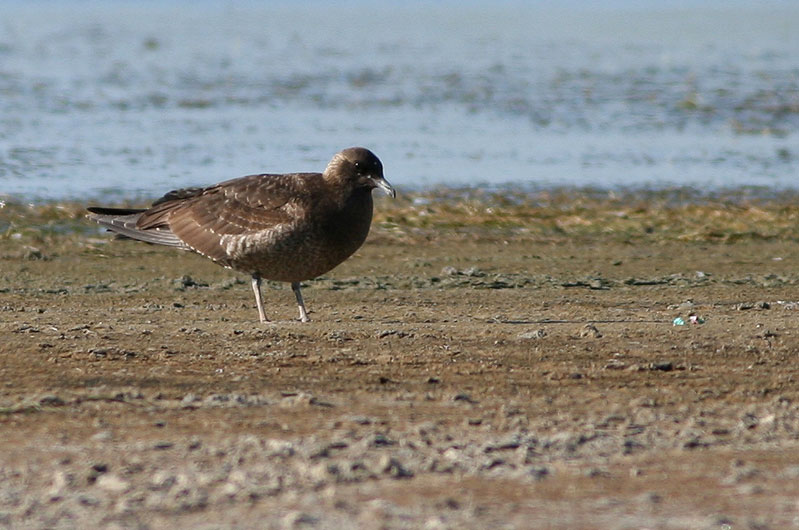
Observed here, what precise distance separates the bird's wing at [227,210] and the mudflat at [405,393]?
1.72ft

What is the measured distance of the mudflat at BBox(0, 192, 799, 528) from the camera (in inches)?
209

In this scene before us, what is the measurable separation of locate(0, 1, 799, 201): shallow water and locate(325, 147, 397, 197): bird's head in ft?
20.5

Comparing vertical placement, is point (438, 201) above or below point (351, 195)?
below

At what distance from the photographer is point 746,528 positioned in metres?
5.04

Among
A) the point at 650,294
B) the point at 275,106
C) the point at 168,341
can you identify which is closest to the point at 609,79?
the point at 275,106

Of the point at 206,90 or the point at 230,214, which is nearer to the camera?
the point at 230,214

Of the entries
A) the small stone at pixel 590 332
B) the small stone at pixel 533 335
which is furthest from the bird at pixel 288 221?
the small stone at pixel 590 332

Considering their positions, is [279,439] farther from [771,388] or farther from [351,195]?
[351,195]

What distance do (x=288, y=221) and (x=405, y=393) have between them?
8.72 feet

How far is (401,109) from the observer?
23688mm

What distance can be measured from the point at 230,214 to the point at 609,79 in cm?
1922

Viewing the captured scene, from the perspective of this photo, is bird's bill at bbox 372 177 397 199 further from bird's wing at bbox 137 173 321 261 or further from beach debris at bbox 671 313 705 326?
beach debris at bbox 671 313 705 326

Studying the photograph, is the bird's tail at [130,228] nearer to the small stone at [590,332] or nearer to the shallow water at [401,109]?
the small stone at [590,332]

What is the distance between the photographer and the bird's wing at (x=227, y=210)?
9539 mm
